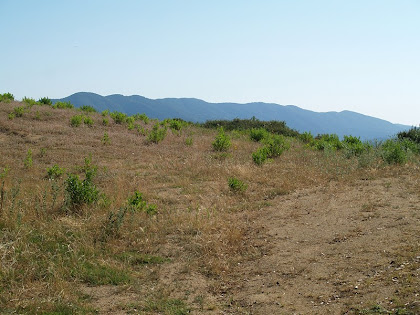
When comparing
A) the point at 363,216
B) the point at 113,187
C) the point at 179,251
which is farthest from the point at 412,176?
the point at 113,187

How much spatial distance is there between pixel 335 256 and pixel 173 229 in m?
2.86

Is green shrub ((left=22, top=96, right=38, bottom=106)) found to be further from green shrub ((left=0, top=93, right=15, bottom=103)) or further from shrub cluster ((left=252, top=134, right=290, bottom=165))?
shrub cluster ((left=252, top=134, right=290, bottom=165))

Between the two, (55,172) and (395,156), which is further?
(395,156)

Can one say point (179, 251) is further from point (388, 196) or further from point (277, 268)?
point (388, 196)

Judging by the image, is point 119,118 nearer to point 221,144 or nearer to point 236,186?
point 221,144

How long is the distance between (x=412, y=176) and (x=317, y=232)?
15.8 feet

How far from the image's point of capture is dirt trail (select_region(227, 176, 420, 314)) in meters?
4.46

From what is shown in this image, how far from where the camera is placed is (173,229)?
7059mm

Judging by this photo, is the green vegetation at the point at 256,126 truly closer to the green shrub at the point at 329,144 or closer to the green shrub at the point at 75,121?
the green shrub at the point at 329,144

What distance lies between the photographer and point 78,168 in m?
11.6

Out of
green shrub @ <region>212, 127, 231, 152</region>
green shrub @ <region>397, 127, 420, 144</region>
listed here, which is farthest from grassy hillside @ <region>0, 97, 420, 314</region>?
green shrub @ <region>397, 127, 420, 144</region>

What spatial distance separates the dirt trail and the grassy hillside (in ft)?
0.10

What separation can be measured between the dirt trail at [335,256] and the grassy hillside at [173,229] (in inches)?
1.2

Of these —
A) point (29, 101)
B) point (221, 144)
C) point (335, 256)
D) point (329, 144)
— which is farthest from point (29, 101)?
point (335, 256)
